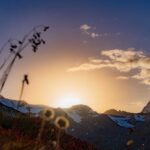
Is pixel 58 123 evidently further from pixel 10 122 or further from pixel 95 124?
pixel 95 124

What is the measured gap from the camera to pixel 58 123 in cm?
657

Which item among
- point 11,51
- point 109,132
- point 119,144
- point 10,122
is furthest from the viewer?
point 109,132

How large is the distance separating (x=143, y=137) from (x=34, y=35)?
178449 millimetres

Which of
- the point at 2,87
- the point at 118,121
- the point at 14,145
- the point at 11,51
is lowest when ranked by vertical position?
the point at 14,145

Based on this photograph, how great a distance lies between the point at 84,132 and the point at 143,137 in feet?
81.4

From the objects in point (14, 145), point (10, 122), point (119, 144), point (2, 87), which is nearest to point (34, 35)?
point (2, 87)

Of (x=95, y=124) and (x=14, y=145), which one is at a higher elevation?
(x=95, y=124)

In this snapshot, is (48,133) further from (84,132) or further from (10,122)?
(84,132)

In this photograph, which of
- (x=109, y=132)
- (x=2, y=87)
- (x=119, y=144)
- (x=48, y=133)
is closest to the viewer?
(x=2, y=87)

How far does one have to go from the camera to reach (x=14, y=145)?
6.82 metres

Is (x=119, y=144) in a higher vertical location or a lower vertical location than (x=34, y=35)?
higher

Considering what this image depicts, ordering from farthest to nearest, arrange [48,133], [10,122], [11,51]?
[10,122]
[48,133]
[11,51]

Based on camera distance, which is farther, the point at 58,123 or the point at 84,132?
the point at 84,132

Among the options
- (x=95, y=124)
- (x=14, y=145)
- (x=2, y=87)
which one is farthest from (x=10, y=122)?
(x=95, y=124)
